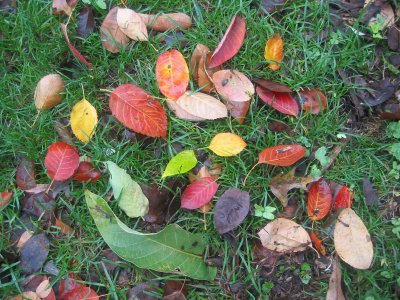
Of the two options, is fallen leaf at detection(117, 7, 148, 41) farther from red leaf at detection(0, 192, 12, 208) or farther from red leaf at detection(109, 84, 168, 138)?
red leaf at detection(0, 192, 12, 208)

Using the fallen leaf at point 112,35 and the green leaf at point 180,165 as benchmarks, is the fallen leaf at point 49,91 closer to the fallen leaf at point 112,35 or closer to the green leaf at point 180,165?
the fallen leaf at point 112,35

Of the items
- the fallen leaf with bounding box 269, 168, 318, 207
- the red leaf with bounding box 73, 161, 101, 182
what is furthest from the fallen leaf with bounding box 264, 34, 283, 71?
the red leaf with bounding box 73, 161, 101, 182

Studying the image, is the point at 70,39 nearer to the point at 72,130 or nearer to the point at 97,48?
the point at 97,48

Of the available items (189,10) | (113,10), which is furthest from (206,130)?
(113,10)

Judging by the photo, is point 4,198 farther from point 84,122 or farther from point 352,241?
point 352,241

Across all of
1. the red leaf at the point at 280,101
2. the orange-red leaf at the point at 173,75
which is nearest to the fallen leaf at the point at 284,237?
the red leaf at the point at 280,101

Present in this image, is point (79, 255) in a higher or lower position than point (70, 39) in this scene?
lower

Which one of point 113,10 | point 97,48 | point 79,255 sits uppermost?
point 113,10
